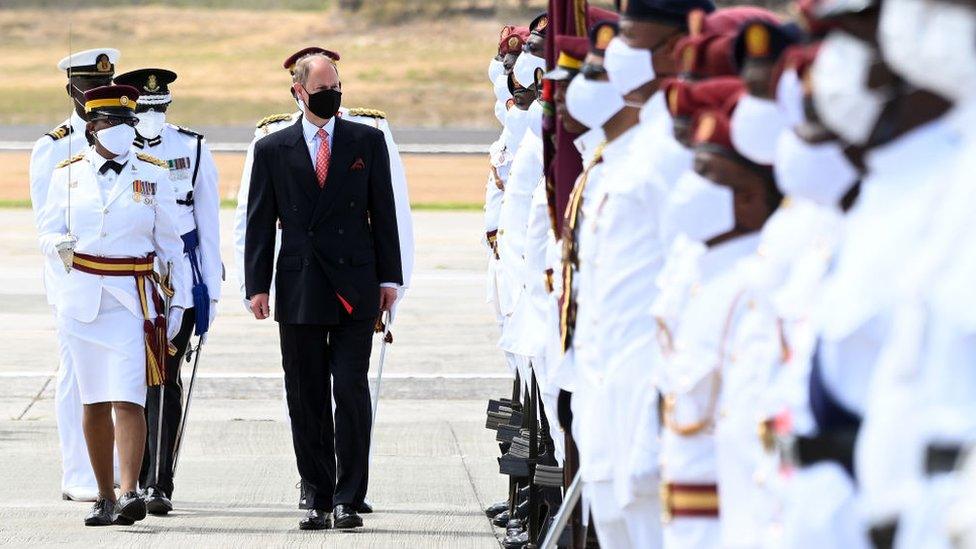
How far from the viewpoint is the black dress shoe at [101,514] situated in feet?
29.8

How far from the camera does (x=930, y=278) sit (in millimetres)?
3016

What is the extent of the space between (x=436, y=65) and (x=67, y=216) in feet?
199

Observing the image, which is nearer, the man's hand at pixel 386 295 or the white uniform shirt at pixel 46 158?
the man's hand at pixel 386 295

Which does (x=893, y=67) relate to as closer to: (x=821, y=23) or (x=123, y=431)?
(x=821, y=23)

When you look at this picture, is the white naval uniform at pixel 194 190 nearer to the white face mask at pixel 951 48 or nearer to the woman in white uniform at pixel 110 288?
the woman in white uniform at pixel 110 288

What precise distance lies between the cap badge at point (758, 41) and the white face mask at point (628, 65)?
1194 mm

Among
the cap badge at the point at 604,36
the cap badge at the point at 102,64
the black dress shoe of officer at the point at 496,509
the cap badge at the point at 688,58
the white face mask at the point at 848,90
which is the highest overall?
the white face mask at the point at 848,90

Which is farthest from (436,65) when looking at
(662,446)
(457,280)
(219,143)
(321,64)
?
(662,446)

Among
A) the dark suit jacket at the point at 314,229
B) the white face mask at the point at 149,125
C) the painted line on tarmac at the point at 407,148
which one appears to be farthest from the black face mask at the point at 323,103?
the painted line on tarmac at the point at 407,148

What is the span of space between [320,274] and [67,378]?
1698 mm

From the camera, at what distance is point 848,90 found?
11.1 feet

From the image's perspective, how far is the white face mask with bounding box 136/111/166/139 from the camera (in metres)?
10.1

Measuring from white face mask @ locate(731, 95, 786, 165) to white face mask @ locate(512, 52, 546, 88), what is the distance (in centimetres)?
479

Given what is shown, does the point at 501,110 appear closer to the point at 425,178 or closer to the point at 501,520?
the point at 501,520
